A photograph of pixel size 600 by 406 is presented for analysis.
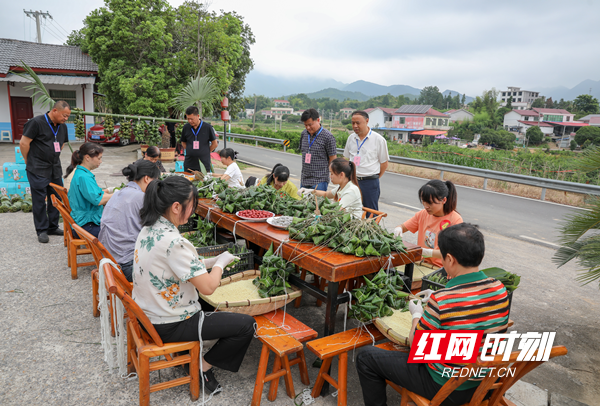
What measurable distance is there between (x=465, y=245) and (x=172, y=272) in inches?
64.3

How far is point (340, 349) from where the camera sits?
2332 millimetres

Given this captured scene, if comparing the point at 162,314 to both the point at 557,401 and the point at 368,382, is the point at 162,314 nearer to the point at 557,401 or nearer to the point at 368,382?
the point at 368,382

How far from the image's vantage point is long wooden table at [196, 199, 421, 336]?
2.52 m

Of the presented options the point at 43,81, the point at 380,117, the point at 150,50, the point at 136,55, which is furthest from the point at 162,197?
the point at 380,117

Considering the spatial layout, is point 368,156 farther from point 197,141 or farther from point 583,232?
point 197,141

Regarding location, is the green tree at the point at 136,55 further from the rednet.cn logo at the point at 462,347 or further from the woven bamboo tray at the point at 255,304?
the rednet.cn logo at the point at 462,347

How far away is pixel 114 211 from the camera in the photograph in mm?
3488

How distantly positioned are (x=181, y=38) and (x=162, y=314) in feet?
60.8

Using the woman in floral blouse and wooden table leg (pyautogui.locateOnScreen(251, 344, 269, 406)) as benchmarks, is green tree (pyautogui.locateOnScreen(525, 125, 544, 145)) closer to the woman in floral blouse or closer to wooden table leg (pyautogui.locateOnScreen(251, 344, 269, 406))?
wooden table leg (pyautogui.locateOnScreen(251, 344, 269, 406))

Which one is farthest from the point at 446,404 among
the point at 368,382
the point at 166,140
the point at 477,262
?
the point at 166,140

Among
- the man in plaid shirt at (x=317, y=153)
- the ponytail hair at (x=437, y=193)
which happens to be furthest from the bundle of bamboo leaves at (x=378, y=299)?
the man in plaid shirt at (x=317, y=153)

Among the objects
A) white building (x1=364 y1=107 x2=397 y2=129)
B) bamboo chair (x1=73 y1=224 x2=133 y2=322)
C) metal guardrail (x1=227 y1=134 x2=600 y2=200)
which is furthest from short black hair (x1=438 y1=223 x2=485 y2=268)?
white building (x1=364 y1=107 x2=397 y2=129)

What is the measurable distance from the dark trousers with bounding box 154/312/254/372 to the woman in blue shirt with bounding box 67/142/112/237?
8.08ft

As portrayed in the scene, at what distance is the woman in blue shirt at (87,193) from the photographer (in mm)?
4188
